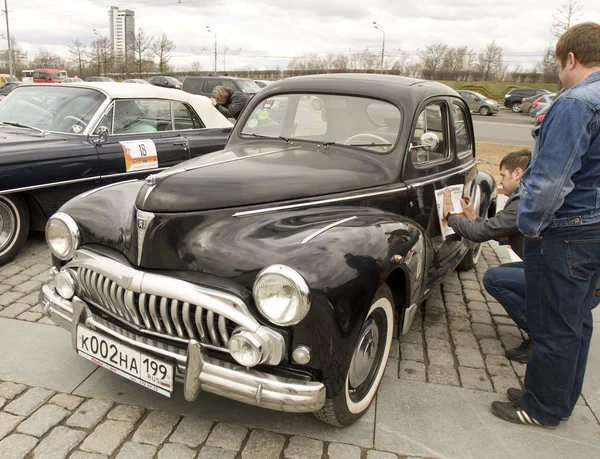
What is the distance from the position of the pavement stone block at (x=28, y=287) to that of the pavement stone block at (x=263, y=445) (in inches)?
105

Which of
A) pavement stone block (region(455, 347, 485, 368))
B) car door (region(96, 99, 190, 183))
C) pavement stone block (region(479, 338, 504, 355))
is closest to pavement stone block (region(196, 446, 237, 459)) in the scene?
pavement stone block (region(455, 347, 485, 368))

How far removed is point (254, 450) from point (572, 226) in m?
1.88

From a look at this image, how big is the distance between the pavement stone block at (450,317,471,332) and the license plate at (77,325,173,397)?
2384 mm

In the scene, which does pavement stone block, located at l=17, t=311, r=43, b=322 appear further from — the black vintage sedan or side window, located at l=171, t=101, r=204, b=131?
side window, located at l=171, t=101, r=204, b=131

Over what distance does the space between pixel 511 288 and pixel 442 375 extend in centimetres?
79

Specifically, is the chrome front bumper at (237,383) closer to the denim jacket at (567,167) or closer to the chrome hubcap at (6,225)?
the denim jacket at (567,167)

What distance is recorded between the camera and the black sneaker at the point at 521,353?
136 inches

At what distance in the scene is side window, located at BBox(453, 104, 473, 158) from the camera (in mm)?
4265

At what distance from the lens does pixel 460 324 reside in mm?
4012

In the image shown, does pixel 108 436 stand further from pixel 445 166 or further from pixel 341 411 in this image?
pixel 445 166

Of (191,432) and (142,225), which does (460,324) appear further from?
(142,225)

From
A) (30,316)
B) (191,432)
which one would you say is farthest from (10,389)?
(191,432)

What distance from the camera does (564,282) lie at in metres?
2.46

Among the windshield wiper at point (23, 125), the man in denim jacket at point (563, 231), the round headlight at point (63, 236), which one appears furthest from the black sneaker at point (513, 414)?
the windshield wiper at point (23, 125)
